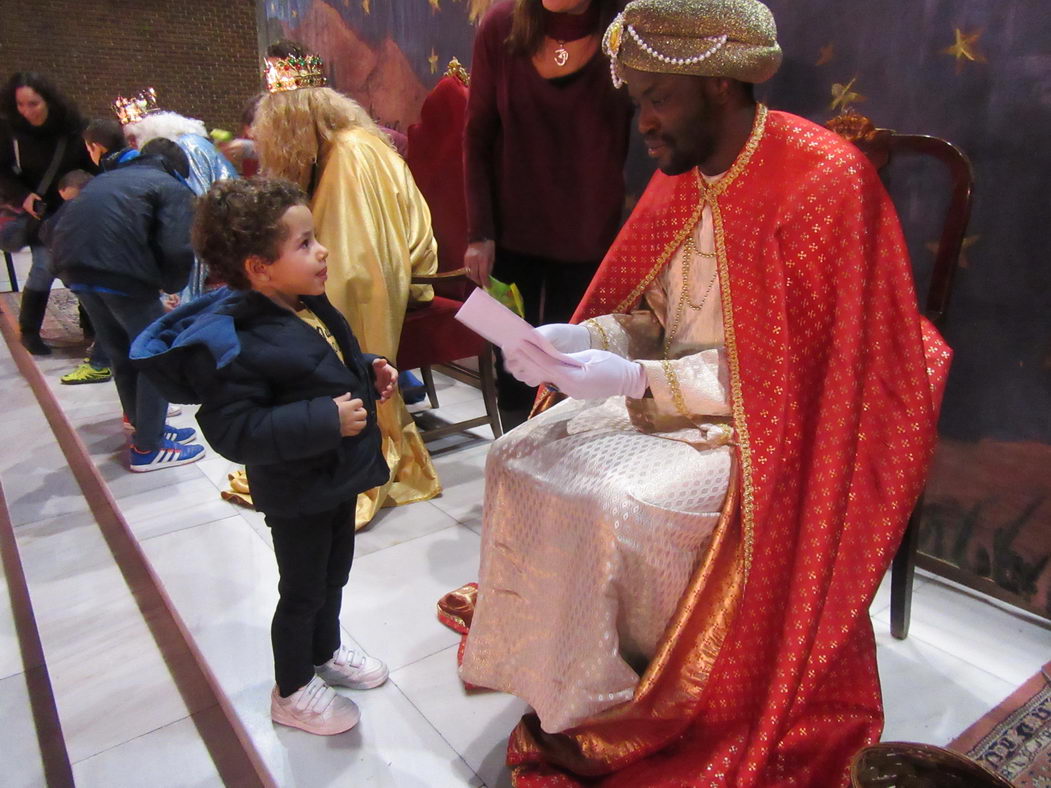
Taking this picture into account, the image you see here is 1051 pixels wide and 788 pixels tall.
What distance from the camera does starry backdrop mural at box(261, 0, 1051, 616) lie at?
5.87 ft

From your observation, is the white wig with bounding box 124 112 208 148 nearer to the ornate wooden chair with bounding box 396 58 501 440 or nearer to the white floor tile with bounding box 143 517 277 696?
the ornate wooden chair with bounding box 396 58 501 440

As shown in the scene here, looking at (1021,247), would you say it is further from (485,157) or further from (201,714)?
(201,714)

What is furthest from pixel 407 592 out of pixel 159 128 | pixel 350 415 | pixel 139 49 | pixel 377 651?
pixel 139 49

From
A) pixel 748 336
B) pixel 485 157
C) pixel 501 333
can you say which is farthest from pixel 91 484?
pixel 748 336

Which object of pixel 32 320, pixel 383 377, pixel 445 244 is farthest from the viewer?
pixel 32 320

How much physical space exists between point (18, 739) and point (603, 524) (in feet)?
5.10

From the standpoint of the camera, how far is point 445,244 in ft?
10.9

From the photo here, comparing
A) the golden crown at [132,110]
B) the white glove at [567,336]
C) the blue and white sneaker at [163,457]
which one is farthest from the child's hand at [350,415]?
the golden crown at [132,110]

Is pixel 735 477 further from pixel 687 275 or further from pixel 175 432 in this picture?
pixel 175 432

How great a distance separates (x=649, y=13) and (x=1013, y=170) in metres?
1.06

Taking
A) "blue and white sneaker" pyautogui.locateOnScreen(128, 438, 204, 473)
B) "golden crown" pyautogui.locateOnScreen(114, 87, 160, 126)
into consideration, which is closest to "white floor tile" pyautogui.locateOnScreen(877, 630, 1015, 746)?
"blue and white sneaker" pyautogui.locateOnScreen(128, 438, 204, 473)

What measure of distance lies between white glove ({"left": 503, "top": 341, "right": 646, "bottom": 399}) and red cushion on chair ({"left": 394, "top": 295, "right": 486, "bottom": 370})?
62.1 inches

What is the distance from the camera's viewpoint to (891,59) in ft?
6.40

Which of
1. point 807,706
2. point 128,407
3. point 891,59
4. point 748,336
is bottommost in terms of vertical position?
point 128,407
